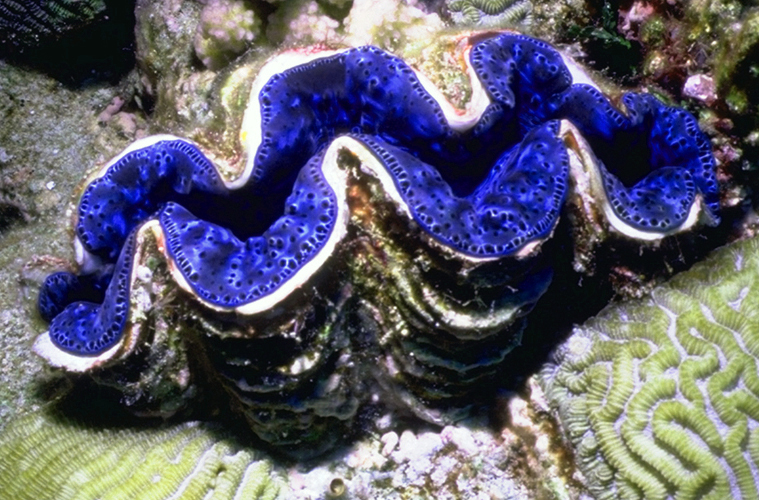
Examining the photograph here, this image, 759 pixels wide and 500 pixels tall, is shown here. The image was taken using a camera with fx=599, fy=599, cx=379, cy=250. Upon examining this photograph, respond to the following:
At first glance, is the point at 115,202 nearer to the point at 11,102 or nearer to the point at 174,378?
the point at 174,378

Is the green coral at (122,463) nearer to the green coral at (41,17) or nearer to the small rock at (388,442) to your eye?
the small rock at (388,442)

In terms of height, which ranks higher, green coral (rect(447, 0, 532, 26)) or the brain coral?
green coral (rect(447, 0, 532, 26))

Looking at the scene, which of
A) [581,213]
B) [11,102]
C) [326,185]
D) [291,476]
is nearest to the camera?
[326,185]

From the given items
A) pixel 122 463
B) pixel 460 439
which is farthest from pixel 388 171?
pixel 122 463

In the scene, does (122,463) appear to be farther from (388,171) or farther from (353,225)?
(388,171)

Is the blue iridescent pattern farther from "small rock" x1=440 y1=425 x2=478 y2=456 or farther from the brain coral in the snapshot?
"small rock" x1=440 y1=425 x2=478 y2=456

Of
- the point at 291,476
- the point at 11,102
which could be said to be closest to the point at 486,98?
the point at 291,476

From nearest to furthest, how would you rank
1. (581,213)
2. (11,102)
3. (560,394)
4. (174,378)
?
(581,213) → (174,378) → (560,394) → (11,102)

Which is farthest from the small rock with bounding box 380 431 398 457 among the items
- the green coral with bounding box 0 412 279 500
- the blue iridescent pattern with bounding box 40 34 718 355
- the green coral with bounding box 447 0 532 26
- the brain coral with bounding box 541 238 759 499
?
the green coral with bounding box 447 0 532 26
